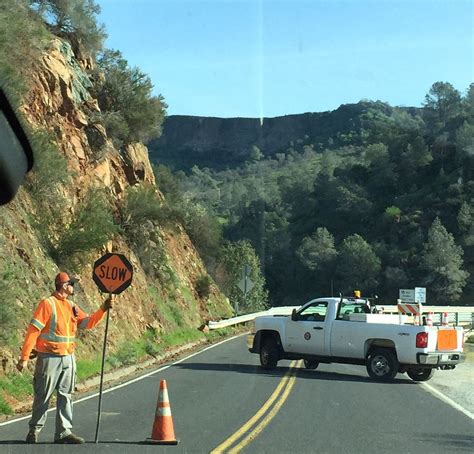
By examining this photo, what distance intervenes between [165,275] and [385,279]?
195 feet

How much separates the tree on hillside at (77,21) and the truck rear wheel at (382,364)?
21107 millimetres

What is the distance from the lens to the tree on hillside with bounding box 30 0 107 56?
3189cm

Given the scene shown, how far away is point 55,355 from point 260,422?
10.6ft

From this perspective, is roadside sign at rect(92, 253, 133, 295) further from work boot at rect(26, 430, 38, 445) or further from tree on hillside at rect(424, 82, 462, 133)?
tree on hillside at rect(424, 82, 462, 133)

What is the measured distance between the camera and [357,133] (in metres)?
175

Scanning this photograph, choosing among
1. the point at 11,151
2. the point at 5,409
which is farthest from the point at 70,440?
the point at 11,151

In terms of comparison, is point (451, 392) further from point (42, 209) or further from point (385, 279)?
point (385, 279)

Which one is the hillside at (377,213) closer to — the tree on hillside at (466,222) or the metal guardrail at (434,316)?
the tree on hillside at (466,222)

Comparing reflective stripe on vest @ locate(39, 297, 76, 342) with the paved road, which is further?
reflective stripe on vest @ locate(39, 297, 76, 342)

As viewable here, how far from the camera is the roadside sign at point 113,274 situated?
1054 centimetres

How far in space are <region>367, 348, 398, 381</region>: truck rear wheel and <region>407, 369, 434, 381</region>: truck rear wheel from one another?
0.81 m

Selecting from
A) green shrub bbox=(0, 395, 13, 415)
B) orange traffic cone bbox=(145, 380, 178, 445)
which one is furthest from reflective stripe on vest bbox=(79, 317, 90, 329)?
green shrub bbox=(0, 395, 13, 415)

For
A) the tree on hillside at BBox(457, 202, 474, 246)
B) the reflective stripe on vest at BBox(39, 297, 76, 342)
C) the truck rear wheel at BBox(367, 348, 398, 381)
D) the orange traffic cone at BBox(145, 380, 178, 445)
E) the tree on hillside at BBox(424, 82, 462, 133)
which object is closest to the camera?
the orange traffic cone at BBox(145, 380, 178, 445)

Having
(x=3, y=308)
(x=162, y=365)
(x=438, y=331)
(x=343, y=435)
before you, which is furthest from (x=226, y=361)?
(x=343, y=435)
